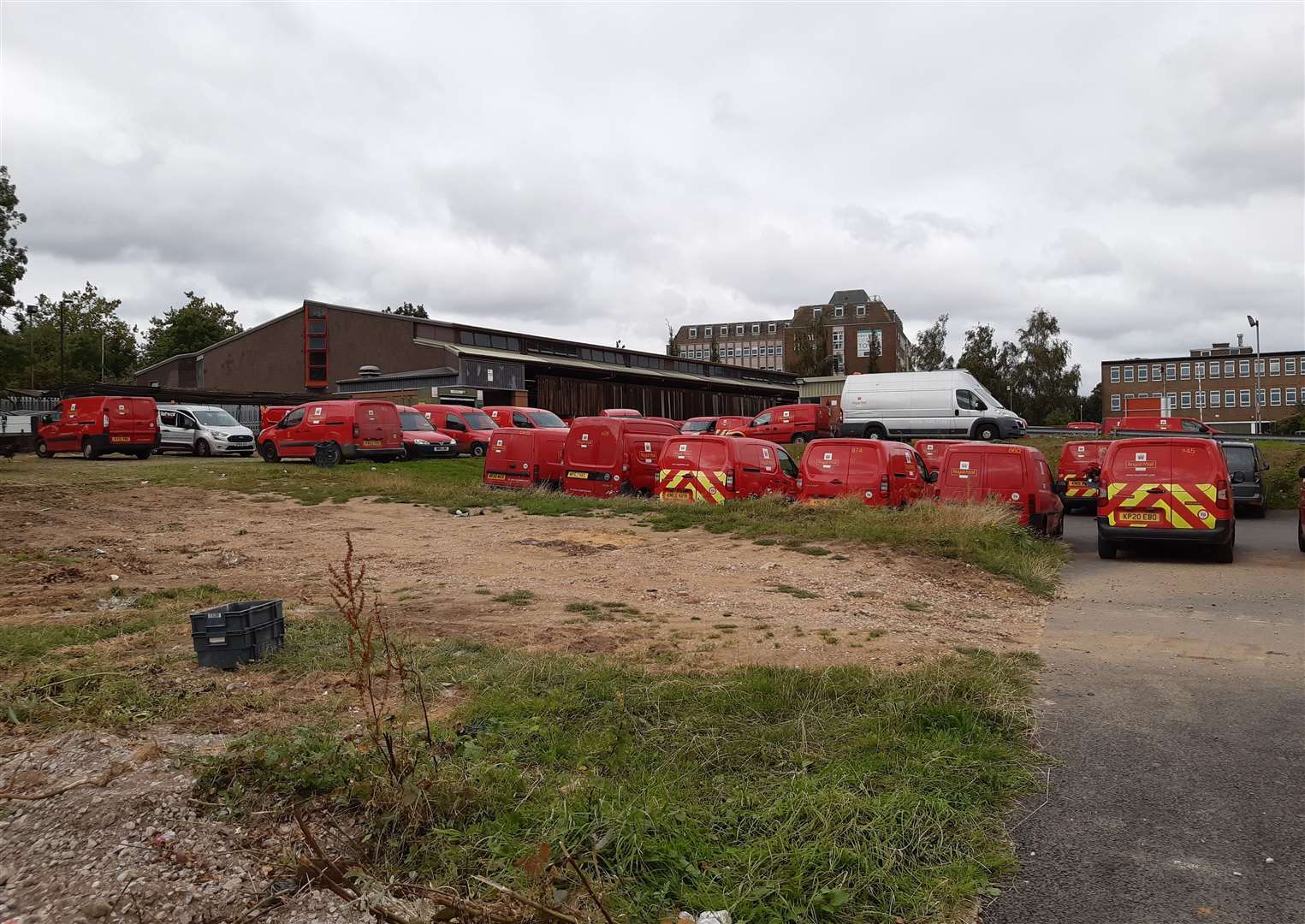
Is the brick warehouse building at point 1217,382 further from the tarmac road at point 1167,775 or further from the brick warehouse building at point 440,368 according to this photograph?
the tarmac road at point 1167,775

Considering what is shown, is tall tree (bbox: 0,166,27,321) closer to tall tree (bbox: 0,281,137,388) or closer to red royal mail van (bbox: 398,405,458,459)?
red royal mail van (bbox: 398,405,458,459)

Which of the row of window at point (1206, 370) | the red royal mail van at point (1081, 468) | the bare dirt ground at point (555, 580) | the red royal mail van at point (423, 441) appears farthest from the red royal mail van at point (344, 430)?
the row of window at point (1206, 370)

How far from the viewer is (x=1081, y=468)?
21.8 meters

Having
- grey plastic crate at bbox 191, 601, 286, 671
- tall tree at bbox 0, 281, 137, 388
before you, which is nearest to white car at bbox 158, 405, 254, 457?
grey plastic crate at bbox 191, 601, 286, 671

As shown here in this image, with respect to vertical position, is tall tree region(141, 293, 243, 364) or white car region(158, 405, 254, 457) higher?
tall tree region(141, 293, 243, 364)

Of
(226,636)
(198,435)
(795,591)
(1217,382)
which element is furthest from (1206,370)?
(226,636)

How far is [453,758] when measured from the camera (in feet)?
13.9

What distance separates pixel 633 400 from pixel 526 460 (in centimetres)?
3547

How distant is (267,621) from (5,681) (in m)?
1.50

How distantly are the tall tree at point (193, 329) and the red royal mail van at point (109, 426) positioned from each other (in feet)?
173

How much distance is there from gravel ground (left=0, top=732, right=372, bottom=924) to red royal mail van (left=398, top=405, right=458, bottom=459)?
2136 cm

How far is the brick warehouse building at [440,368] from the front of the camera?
156 feet

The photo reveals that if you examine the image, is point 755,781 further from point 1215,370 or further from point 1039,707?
point 1215,370

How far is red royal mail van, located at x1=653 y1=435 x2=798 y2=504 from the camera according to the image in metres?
16.6
